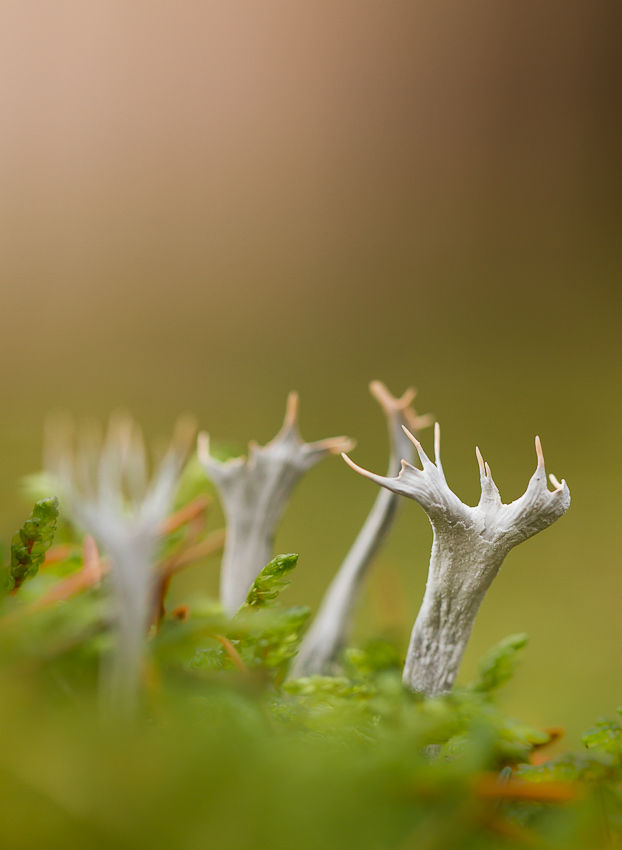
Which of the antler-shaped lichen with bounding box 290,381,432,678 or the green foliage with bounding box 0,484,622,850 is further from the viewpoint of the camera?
the antler-shaped lichen with bounding box 290,381,432,678

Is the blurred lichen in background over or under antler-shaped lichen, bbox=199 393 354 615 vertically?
under

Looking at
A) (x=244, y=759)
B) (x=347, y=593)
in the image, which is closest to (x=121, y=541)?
(x=244, y=759)

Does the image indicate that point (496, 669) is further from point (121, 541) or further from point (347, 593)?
point (121, 541)

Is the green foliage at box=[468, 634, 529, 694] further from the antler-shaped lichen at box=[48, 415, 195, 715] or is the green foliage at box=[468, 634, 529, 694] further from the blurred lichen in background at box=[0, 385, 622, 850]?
the antler-shaped lichen at box=[48, 415, 195, 715]

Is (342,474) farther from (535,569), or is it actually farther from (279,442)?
(279,442)

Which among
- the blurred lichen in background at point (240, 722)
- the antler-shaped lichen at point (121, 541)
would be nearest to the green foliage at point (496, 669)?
the blurred lichen in background at point (240, 722)

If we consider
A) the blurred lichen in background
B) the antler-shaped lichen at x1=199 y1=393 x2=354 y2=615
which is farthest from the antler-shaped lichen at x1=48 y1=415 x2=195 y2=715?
the antler-shaped lichen at x1=199 y1=393 x2=354 y2=615
